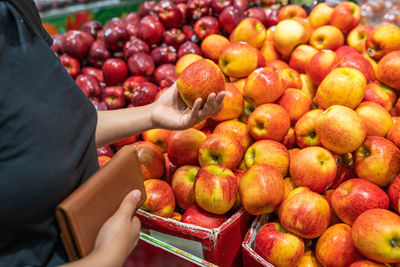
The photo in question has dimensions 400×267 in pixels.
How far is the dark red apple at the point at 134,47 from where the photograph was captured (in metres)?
2.66

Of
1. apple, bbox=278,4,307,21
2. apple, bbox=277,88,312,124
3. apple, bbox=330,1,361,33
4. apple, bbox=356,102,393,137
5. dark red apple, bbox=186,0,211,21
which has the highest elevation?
apple, bbox=330,1,361,33

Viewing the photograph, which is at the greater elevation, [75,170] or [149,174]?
[75,170]

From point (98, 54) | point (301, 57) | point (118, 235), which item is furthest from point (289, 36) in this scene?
point (118, 235)

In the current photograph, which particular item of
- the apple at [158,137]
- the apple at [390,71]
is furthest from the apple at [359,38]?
the apple at [158,137]

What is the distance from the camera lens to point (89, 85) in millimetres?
2490

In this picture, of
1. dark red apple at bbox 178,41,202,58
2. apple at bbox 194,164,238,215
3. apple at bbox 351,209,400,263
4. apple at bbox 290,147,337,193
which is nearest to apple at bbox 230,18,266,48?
dark red apple at bbox 178,41,202,58

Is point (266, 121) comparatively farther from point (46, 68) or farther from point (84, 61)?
point (84, 61)

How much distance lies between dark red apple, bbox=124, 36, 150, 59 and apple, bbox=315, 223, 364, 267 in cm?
205

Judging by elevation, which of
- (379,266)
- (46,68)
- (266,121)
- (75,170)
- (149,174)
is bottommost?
(149,174)

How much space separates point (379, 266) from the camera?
1176 millimetres

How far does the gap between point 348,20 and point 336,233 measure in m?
1.66

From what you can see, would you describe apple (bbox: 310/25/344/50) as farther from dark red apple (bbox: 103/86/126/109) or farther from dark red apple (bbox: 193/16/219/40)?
dark red apple (bbox: 103/86/126/109)

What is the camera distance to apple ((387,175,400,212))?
1.30 meters

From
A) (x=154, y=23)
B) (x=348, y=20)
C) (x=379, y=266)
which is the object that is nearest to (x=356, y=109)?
(x=379, y=266)
